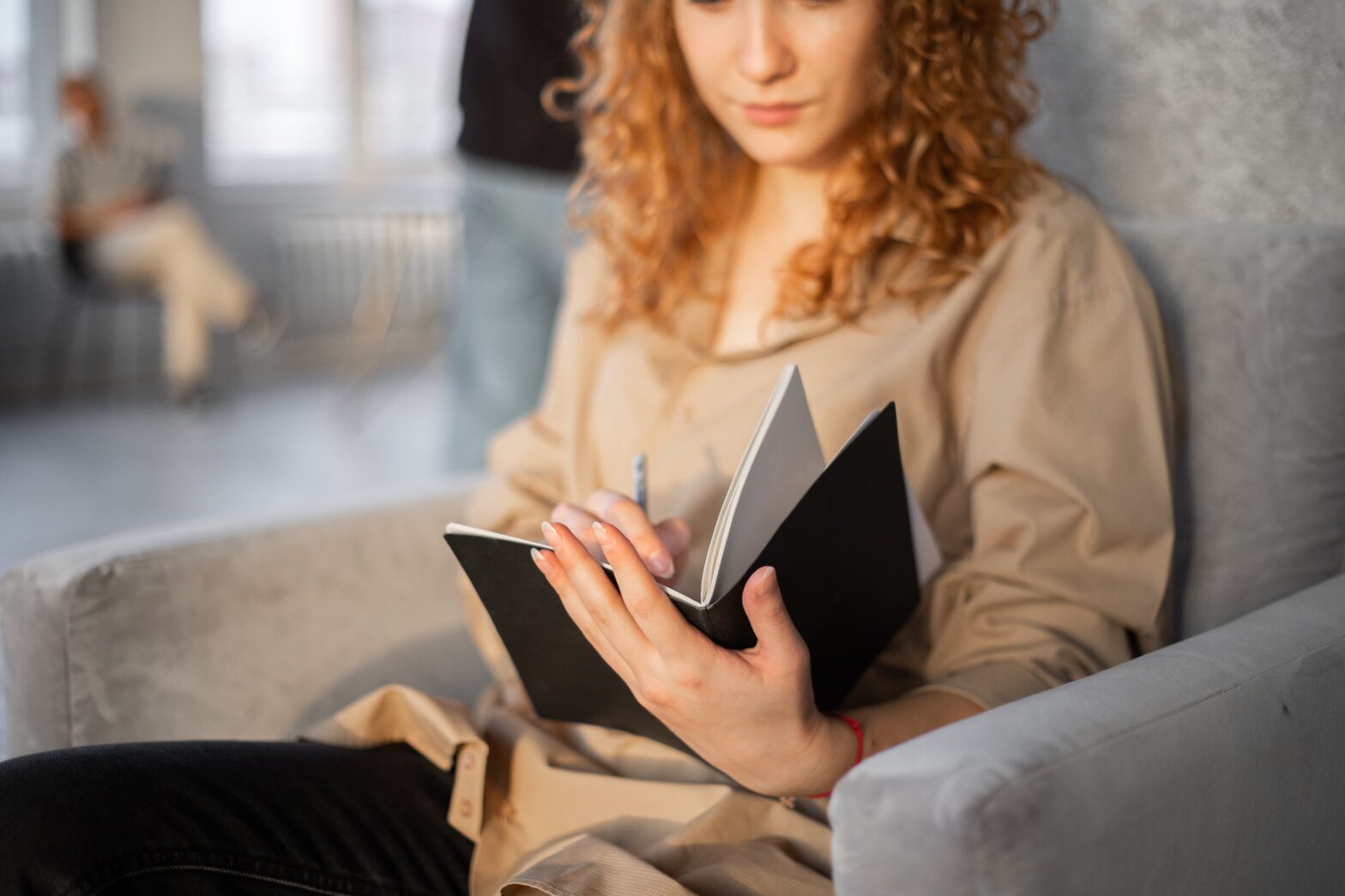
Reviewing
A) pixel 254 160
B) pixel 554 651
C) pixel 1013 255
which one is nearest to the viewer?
pixel 554 651

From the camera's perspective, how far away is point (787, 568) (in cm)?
74

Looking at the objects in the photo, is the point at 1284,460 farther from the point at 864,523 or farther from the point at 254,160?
the point at 254,160

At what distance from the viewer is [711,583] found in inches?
27.3

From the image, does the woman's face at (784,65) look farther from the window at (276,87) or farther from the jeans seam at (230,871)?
the window at (276,87)

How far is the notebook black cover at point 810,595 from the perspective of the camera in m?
0.73

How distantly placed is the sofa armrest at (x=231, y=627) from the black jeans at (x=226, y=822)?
173 millimetres

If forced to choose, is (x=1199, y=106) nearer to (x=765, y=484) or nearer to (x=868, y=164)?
(x=868, y=164)

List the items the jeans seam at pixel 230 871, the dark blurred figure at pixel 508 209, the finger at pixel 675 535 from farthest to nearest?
1. the dark blurred figure at pixel 508 209
2. the finger at pixel 675 535
3. the jeans seam at pixel 230 871

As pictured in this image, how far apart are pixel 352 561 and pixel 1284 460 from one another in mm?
832

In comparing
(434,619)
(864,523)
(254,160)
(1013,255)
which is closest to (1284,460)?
(1013,255)

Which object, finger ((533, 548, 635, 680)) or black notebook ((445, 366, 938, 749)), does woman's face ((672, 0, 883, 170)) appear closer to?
Result: black notebook ((445, 366, 938, 749))

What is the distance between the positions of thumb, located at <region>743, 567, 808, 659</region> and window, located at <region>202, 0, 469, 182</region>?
5238 mm

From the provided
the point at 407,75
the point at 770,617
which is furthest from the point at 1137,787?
the point at 407,75

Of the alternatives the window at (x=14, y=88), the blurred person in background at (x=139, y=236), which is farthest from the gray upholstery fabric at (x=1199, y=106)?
the window at (x=14, y=88)
